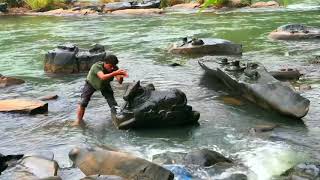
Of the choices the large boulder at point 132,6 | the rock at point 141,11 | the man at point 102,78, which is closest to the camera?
the man at point 102,78

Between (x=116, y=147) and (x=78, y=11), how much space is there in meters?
26.6

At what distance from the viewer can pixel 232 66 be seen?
11.7 m

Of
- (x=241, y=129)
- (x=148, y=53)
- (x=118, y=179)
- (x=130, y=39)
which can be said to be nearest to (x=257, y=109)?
(x=241, y=129)

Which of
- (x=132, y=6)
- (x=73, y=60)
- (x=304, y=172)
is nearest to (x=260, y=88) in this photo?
(x=304, y=172)

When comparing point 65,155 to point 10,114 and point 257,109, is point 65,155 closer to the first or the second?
point 10,114

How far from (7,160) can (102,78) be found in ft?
7.26

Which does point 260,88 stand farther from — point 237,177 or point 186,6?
point 186,6

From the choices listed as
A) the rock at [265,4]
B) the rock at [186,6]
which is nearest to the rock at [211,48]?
the rock at [265,4]

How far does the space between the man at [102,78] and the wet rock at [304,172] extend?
3219mm

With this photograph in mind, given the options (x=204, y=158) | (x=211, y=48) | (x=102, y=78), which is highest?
(x=102, y=78)

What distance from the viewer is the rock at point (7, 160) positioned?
289 inches

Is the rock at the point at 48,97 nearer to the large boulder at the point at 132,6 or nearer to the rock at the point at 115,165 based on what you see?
the rock at the point at 115,165

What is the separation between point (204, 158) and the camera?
24.3ft

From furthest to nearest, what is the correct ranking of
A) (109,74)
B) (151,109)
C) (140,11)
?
(140,11)
(151,109)
(109,74)
